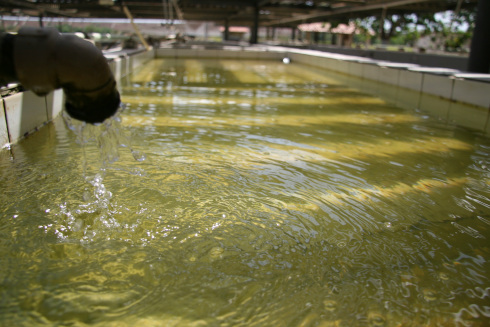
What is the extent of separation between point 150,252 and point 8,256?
803 mm

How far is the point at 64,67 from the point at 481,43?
9.49 m

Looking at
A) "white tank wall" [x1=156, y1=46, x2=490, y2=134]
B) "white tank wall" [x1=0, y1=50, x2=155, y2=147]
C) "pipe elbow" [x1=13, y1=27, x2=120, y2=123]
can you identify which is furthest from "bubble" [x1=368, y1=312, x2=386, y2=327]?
"white tank wall" [x1=156, y1=46, x2=490, y2=134]

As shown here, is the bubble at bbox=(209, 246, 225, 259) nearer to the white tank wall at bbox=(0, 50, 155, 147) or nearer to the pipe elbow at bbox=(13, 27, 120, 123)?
the pipe elbow at bbox=(13, 27, 120, 123)

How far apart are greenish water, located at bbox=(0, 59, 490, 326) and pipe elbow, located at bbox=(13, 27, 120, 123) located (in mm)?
847

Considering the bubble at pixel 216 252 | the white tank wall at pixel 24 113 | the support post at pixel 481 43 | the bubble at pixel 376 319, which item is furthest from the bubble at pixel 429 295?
the support post at pixel 481 43

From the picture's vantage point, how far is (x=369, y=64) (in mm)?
11836

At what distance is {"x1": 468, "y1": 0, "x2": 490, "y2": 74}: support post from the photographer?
8422mm

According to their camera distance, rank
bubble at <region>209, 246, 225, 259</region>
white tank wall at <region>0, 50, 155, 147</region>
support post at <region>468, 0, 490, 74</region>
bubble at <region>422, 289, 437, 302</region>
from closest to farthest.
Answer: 1. bubble at <region>422, 289, 437, 302</region>
2. bubble at <region>209, 246, 225, 259</region>
3. white tank wall at <region>0, 50, 155, 147</region>
4. support post at <region>468, 0, 490, 74</region>

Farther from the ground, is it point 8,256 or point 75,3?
point 75,3

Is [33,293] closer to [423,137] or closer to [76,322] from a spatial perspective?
[76,322]

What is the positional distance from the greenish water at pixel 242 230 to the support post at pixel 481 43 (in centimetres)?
500

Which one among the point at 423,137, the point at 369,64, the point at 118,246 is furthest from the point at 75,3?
the point at 118,246

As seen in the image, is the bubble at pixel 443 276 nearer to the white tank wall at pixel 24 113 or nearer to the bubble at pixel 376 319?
the bubble at pixel 376 319

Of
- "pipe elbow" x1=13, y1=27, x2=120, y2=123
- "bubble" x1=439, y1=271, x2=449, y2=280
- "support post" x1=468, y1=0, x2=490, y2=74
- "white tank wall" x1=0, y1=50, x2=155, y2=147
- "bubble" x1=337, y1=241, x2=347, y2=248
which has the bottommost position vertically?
"bubble" x1=439, y1=271, x2=449, y2=280
